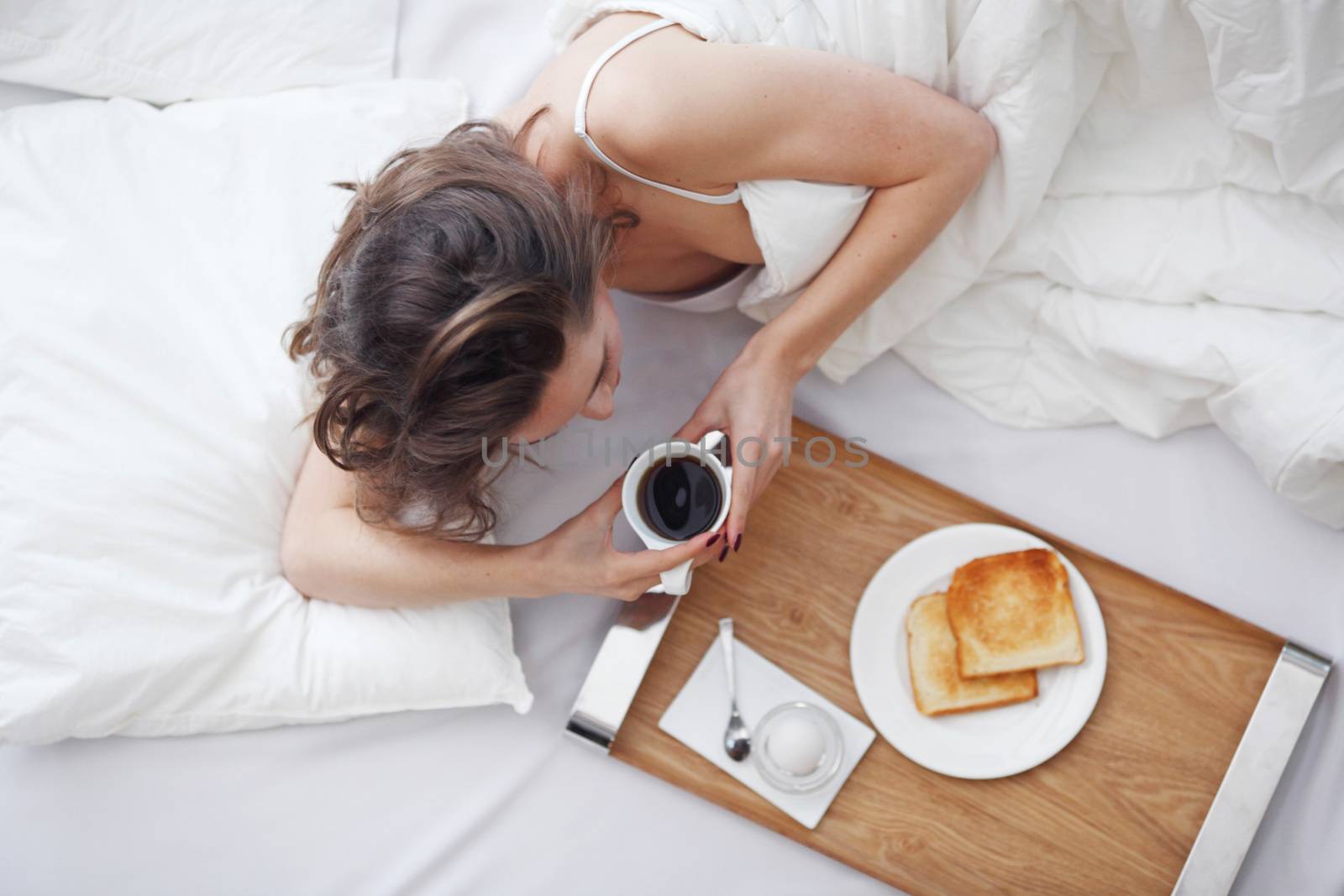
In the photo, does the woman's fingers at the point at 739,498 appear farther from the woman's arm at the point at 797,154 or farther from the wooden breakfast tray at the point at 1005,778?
the wooden breakfast tray at the point at 1005,778

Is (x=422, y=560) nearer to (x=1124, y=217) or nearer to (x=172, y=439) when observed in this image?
(x=172, y=439)

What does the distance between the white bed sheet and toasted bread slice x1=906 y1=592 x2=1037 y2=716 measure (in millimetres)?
190

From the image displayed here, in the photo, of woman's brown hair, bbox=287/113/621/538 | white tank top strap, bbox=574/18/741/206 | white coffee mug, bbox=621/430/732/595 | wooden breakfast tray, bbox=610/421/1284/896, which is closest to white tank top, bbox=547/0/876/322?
white tank top strap, bbox=574/18/741/206

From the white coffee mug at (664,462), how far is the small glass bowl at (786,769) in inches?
10.9

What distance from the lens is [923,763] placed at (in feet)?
3.51

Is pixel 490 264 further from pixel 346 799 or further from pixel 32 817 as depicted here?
pixel 32 817

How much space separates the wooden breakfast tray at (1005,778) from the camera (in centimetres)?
104

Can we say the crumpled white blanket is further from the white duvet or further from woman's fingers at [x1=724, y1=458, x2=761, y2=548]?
woman's fingers at [x1=724, y1=458, x2=761, y2=548]

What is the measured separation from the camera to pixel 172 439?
3.44 feet

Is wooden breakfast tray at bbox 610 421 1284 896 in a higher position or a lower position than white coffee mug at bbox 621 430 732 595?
lower

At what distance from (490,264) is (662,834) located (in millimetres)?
763

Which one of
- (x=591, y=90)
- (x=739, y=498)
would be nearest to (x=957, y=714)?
(x=739, y=498)

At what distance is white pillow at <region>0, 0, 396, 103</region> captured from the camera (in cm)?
118

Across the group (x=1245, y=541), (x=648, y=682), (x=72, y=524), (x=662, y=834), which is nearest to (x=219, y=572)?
(x=72, y=524)
